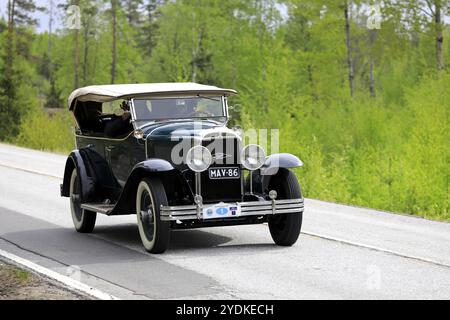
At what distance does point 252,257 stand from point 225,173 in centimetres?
106

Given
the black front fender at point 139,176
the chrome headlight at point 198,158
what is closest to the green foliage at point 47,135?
the black front fender at point 139,176

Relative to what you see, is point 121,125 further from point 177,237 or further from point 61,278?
point 61,278

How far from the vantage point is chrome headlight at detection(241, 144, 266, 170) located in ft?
32.6

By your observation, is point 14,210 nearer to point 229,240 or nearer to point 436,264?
point 229,240

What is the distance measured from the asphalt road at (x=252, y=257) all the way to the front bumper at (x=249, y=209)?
446 millimetres

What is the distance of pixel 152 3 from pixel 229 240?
73.1 meters

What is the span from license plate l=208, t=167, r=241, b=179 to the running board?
4.79ft

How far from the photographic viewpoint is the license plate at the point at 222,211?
9438 millimetres

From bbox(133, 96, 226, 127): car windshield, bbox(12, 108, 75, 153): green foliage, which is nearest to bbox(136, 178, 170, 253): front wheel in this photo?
bbox(133, 96, 226, 127): car windshield

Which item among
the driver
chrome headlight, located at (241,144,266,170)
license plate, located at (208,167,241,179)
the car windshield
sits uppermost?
the car windshield

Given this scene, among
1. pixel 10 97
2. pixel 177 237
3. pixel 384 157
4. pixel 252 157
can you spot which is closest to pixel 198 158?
pixel 252 157

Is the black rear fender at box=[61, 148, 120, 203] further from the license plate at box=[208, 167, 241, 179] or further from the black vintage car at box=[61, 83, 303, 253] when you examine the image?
the license plate at box=[208, 167, 241, 179]

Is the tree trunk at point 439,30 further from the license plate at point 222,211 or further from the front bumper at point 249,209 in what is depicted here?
the license plate at point 222,211

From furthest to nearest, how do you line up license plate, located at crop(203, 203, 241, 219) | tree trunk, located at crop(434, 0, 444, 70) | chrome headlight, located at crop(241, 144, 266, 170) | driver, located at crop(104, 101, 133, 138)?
tree trunk, located at crop(434, 0, 444, 70) < driver, located at crop(104, 101, 133, 138) < chrome headlight, located at crop(241, 144, 266, 170) < license plate, located at crop(203, 203, 241, 219)
